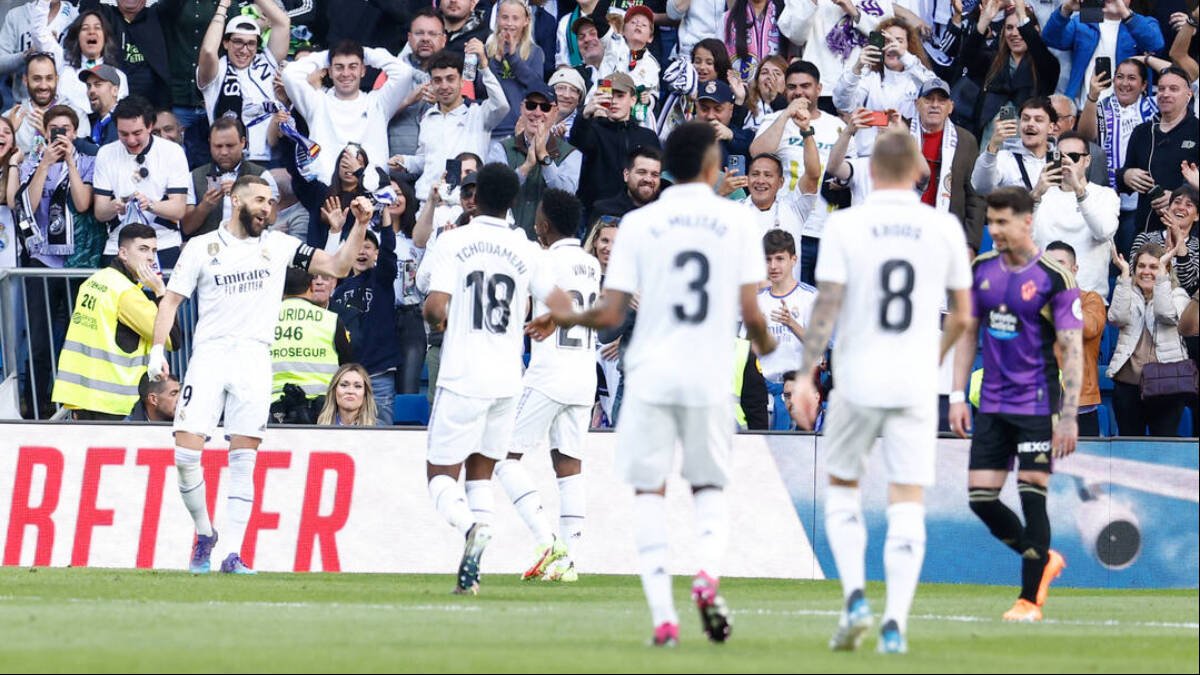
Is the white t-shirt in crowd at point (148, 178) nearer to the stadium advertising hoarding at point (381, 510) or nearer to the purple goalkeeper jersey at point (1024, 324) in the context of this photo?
the stadium advertising hoarding at point (381, 510)

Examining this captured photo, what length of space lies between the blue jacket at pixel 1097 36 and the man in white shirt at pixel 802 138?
2.38 meters

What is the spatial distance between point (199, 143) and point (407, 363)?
4.04 metres

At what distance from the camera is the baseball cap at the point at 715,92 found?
62.1ft

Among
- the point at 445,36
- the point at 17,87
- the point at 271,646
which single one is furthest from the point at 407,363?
the point at 271,646

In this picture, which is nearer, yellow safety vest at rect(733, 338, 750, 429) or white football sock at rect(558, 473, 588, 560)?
white football sock at rect(558, 473, 588, 560)

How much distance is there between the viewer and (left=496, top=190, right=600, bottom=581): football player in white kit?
45.3ft

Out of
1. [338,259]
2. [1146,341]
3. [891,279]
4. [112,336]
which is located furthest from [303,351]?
[891,279]

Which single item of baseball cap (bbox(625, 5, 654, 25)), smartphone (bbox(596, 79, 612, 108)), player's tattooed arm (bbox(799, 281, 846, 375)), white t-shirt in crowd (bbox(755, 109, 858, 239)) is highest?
baseball cap (bbox(625, 5, 654, 25))

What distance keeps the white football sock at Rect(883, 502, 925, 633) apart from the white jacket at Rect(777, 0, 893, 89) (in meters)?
11.5

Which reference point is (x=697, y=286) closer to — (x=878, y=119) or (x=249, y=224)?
(x=249, y=224)

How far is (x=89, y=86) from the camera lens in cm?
2012

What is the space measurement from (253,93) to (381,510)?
5691 mm

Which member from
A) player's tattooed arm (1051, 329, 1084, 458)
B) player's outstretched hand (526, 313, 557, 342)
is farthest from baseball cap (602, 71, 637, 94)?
player's tattooed arm (1051, 329, 1084, 458)

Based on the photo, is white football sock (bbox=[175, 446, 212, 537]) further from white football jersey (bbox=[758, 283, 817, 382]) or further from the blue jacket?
the blue jacket
